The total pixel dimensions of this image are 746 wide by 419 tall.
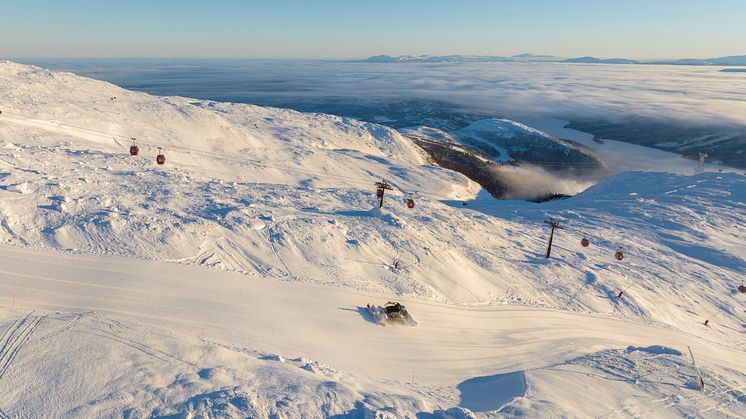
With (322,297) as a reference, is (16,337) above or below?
above

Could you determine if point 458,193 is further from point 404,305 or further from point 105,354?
point 105,354

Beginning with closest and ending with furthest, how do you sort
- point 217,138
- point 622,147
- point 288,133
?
1. point 217,138
2. point 288,133
3. point 622,147

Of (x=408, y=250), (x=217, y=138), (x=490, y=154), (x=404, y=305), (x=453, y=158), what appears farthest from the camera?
(x=490, y=154)

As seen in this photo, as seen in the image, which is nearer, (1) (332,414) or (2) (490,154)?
(1) (332,414)

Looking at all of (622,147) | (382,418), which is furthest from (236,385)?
(622,147)

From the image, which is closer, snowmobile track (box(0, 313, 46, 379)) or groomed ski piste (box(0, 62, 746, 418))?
snowmobile track (box(0, 313, 46, 379))

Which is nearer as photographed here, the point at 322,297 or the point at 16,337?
the point at 16,337

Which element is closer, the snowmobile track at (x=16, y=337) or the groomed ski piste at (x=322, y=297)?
the snowmobile track at (x=16, y=337)

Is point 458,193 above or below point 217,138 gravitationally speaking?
below
